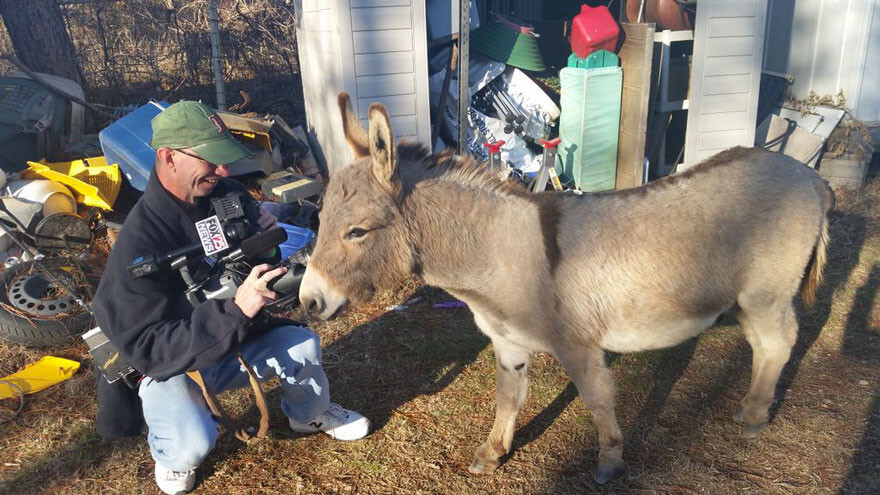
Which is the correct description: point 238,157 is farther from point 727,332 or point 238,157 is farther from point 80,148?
point 80,148

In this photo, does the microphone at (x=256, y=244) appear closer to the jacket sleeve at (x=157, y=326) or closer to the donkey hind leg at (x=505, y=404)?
the jacket sleeve at (x=157, y=326)

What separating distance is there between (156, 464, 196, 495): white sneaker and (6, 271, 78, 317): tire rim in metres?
2.04

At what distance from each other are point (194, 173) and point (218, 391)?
3.78 feet

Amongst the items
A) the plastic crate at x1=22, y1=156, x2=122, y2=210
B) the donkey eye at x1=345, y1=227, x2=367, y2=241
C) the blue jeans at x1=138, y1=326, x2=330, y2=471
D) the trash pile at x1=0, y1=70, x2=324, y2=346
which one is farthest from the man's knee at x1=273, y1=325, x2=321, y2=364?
the plastic crate at x1=22, y1=156, x2=122, y2=210

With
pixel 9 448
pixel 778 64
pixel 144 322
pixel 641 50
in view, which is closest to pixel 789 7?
pixel 778 64

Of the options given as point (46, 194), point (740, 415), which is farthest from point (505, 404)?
point (46, 194)

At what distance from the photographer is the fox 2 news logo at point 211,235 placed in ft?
9.02

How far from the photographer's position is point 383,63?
20.6 ft

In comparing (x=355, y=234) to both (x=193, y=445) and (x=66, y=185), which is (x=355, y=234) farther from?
(x=66, y=185)

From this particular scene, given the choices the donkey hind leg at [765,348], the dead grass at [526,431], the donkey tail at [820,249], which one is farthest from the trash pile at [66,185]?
the donkey tail at [820,249]

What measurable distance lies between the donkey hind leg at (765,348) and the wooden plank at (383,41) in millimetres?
4267

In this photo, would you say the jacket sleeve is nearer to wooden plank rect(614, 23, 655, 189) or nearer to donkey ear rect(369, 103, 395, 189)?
donkey ear rect(369, 103, 395, 189)

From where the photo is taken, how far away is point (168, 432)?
2963 millimetres

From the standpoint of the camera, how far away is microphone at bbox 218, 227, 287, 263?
2752 mm
